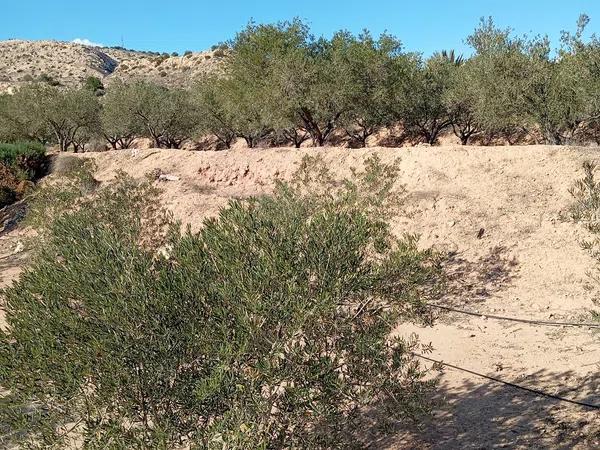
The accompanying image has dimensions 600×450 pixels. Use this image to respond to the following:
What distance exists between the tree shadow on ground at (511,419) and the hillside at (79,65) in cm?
6554

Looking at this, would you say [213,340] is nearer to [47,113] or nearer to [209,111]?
[209,111]

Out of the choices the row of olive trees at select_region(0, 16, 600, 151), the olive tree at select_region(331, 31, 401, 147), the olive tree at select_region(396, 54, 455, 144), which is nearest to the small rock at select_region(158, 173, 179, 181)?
the row of olive trees at select_region(0, 16, 600, 151)

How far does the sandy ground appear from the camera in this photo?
8.63m

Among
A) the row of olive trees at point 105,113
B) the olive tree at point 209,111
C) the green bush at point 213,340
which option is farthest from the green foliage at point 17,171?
the green bush at point 213,340

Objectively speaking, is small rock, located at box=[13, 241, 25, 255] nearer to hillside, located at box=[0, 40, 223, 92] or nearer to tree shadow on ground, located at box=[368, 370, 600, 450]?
tree shadow on ground, located at box=[368, 370, 600, 450]

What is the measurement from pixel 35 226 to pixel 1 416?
43.9ft

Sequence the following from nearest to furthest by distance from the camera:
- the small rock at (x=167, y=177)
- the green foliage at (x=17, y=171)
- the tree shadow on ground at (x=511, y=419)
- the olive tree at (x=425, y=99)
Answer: the tree shadow on ground at (x=511, y=419), the small rock at (x=167, y=177), the green foliage at (x=17, y=171), the olive tree at (x=425, y=99)

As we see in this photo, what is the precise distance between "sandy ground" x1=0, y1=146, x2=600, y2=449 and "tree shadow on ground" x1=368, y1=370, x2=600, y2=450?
0.03 m

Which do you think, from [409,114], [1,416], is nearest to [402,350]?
[1,416]

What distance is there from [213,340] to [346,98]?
69.4 ft

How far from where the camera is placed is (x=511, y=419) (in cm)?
862

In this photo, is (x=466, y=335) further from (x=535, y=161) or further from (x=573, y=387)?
(x=535, y=161)

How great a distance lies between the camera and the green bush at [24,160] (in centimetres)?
2902

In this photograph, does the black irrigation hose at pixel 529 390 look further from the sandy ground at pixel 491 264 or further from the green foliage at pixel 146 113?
the green foliage at pixel 146 113
